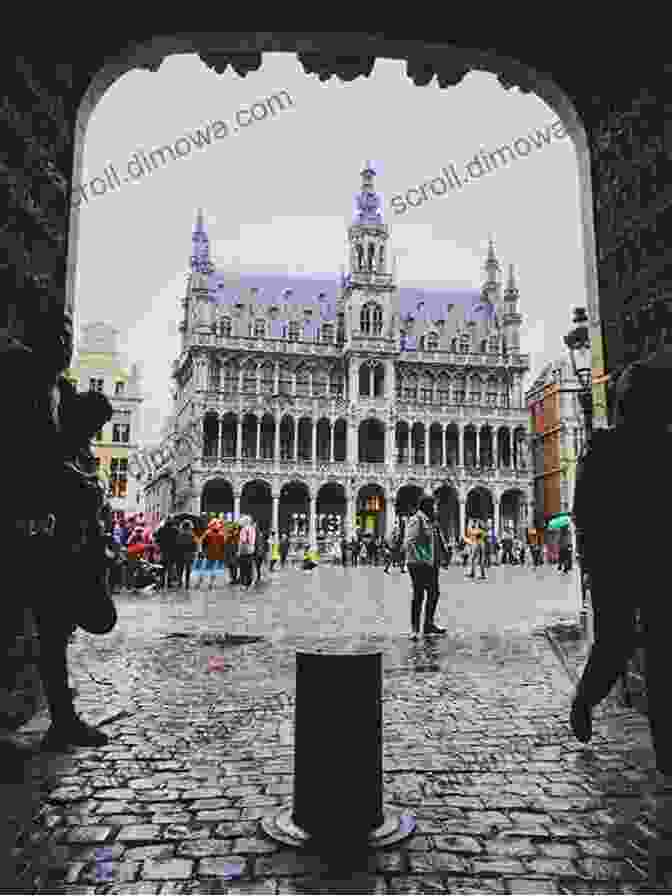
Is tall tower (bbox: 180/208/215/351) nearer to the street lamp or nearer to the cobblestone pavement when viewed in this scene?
the street lamp

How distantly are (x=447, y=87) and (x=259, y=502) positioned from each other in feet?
141

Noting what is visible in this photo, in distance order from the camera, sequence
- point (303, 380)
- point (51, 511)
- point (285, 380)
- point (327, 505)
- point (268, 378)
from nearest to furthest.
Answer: point (51, 511)
point (327, 505)
point (268, 378)
point (285, 380)
point (303, 380)

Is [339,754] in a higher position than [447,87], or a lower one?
lower

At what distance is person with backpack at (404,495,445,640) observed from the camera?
754 cm

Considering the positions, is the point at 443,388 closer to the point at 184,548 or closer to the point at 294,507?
the point at 294,507

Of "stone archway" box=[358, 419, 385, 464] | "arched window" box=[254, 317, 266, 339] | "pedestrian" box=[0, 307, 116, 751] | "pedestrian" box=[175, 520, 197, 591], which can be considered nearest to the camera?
"pedestrian" box=[0, 307, 116, 751]

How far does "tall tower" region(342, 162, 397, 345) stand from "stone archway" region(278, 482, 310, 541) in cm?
1163

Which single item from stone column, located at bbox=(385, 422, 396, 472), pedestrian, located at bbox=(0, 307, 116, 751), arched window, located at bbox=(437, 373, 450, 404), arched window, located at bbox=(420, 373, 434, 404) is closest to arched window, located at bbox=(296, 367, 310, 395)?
stone column, located at bbox=(385, 422, 396, 472)

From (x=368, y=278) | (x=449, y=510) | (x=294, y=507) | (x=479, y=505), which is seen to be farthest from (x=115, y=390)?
(x=479, y=505)

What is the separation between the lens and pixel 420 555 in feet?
24.8

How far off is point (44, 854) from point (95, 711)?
1962 mm

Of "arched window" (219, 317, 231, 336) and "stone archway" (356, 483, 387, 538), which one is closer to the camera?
"stone archway" (356, 483, 387, 538)

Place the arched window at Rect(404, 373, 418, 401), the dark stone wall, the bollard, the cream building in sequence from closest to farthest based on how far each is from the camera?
the bollard
the dark stone wall
the cream building
the arched window at Rect(404, 373, 418, 401)

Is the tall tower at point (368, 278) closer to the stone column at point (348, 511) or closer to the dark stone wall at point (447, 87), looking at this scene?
the stone column at point (348, 511)
